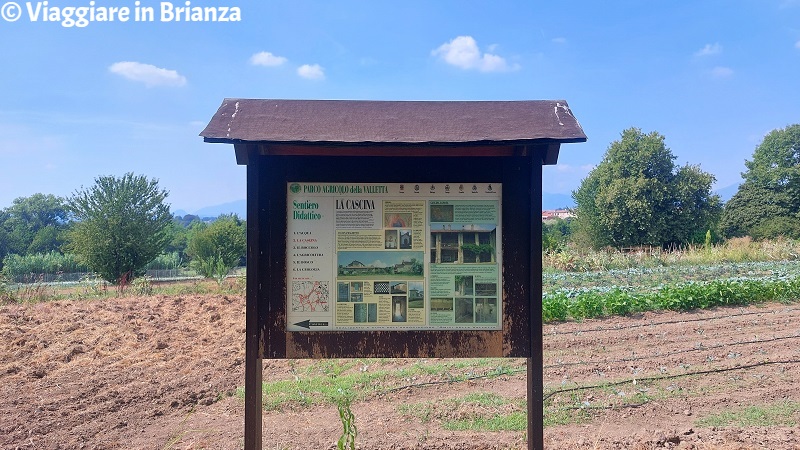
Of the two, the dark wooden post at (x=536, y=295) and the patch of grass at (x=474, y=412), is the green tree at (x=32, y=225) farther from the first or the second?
the dark wooden post at (x=536, y=295)

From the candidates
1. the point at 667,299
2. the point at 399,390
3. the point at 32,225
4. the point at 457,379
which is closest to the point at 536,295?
the point at 399,390

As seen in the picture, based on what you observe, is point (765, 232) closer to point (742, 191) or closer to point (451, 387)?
point (742, 191)

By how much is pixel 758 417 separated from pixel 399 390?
132 inches

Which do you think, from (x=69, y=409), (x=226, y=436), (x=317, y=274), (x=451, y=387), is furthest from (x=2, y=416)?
(x=451, y=387)

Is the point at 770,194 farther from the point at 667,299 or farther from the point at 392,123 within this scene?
the point at 392,123

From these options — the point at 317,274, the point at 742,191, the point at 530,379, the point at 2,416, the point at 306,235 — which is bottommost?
the point at 2,416

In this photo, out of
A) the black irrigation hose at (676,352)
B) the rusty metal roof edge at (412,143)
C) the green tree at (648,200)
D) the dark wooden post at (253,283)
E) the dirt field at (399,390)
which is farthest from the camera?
the green tree at (648,200)

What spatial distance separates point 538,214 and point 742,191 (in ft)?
161

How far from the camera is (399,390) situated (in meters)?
5.56

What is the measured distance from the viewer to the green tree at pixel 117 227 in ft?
91.6

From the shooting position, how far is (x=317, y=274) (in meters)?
3.31

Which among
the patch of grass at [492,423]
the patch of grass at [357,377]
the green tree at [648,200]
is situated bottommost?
the patch of grass at [492,423]

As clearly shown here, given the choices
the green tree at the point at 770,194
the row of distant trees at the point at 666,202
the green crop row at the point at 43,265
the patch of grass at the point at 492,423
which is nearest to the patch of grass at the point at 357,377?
the patch of grass at the point at 492,423

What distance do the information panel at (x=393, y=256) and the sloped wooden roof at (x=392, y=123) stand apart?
0.37 meters
